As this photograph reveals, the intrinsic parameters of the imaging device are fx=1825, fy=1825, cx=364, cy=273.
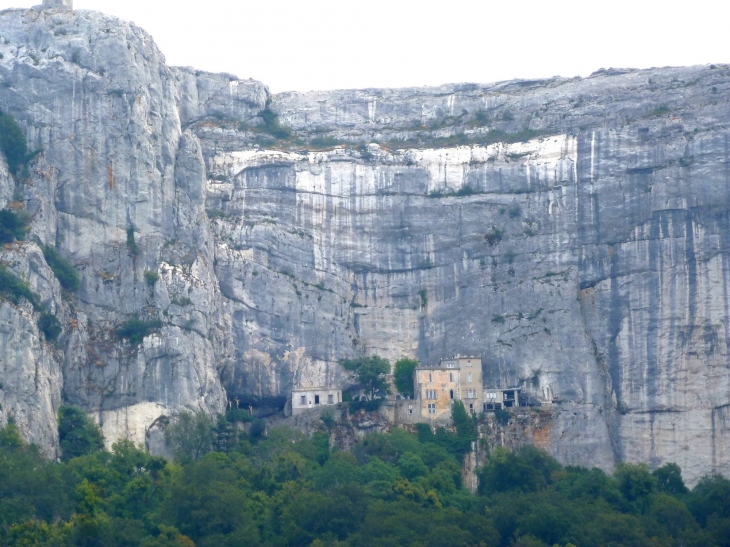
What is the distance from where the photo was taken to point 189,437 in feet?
307

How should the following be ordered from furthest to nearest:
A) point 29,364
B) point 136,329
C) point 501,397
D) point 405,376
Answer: point 405,376
point 501,397
point 136,329
point 29,364

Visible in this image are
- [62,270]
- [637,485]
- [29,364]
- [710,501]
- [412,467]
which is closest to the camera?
[710,501]

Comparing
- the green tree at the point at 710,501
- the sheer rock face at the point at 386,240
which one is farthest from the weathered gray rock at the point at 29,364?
the green tree at the point at 710,501

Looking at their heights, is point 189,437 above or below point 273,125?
below

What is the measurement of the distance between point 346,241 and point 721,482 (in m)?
27.2

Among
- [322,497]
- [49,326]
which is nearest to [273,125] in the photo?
[49,326]

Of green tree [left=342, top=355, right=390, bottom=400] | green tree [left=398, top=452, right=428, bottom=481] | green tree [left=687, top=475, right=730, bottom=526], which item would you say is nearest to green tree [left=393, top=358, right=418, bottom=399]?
green tree [left=342, top=355, right=390, bottom=400]

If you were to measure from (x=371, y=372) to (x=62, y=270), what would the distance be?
17.9 meters

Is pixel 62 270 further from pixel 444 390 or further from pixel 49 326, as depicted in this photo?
pixel 444 390

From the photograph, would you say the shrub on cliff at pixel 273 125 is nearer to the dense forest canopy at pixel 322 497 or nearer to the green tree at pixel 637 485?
the dense forest canopy at pixel 322 497

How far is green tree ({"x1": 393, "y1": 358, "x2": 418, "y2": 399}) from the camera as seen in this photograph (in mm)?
102250

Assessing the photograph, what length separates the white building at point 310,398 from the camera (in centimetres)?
10081

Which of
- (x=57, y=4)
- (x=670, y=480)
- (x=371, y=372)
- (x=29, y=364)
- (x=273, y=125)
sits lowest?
(x=670, y=480)

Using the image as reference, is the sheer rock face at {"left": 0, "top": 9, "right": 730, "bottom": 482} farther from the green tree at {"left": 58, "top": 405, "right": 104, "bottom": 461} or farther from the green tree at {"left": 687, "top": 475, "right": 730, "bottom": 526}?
the green tree at {"left": 687, "top": 475, "right": 730, "bottom": 526}
